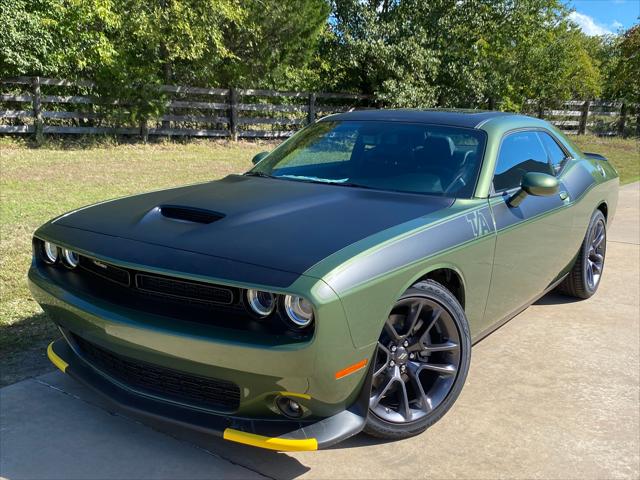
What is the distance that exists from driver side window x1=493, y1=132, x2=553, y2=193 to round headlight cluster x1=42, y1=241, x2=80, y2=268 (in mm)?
2283

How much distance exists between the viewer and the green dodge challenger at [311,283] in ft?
7.71

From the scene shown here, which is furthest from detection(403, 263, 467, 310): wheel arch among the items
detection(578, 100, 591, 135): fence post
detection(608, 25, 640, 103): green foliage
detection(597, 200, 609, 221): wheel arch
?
detection(608, 25, 640, 103): green foliage

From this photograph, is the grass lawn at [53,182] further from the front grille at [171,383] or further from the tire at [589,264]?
the tire at [589,264]

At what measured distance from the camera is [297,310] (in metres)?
2.36

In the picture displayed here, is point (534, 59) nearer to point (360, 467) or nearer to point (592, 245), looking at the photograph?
point (592, 245)

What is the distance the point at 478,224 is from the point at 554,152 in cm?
173

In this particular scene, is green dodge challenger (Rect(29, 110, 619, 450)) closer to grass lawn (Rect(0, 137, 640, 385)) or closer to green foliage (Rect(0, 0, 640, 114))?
grass lawn (Rect(0, 137, 640, 385))

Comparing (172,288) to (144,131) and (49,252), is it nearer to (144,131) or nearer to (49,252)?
(49,252)

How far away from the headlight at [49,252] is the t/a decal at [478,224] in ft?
6.86

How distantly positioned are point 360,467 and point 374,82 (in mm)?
18647

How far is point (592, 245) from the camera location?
5.07m

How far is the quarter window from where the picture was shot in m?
4.46

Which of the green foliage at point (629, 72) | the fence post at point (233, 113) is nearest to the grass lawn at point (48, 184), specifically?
the fence post at point (233, 113)

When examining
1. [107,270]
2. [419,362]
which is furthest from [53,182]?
[419,362]
